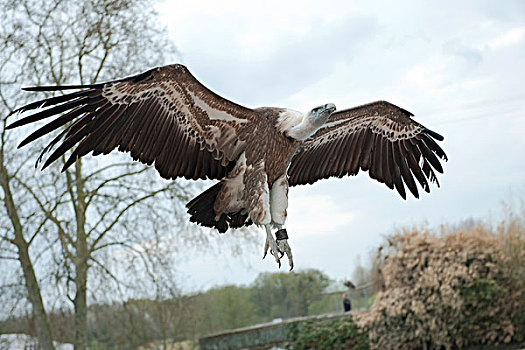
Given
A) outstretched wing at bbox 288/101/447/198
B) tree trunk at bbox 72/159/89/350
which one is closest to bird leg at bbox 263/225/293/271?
outstretched wing at bbox 288/101/447/198

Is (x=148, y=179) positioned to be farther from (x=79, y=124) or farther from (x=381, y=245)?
(x=79, y=124)

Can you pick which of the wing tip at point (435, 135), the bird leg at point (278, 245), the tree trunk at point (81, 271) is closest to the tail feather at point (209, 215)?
the bird leg at point (278, 245)

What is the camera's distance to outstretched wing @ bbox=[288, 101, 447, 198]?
122 inches

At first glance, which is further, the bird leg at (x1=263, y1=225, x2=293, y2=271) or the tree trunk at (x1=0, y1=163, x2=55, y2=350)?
the tree trunk at (x1=0, y1=163, x2=55, y2=350)

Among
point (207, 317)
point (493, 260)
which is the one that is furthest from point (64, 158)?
point (493, 260)

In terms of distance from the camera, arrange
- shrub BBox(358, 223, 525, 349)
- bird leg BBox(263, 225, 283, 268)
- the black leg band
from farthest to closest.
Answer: shrub BBox(358, 223, 525, 349), the black leg band, bird leg BBox(263, 225, 283, 268)

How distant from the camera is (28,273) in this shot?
25.8 feet

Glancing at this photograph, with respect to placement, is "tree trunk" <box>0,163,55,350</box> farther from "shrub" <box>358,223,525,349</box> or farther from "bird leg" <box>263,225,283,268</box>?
"bird leg" <box>263,225,283,268</box>

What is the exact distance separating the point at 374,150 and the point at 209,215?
1.08 metres

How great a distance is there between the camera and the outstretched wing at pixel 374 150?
122 inches

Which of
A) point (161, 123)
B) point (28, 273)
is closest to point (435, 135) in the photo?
point (161, 123)

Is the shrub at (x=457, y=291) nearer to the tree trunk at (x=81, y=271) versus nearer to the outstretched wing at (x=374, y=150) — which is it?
the tree trunk at (x=81, y=271)

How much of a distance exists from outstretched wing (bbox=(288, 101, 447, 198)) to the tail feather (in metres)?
0.61

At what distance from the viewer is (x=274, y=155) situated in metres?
2.46
